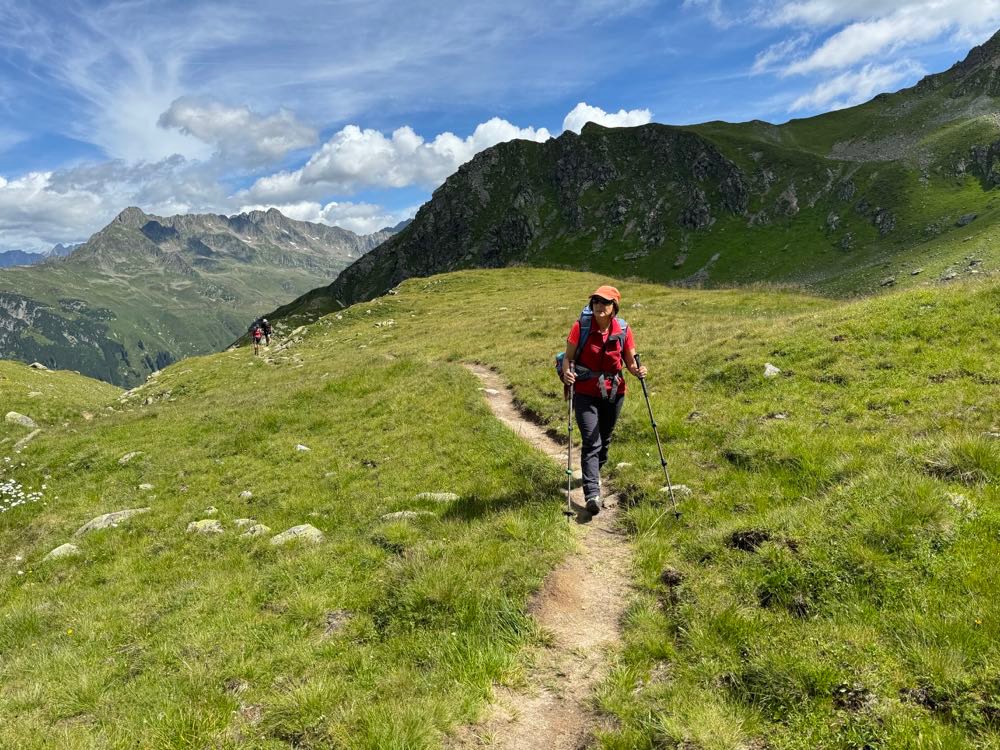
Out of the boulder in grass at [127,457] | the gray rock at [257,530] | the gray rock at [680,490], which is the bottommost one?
the gray rock at [257,530]

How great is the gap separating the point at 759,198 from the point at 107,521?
518 ft

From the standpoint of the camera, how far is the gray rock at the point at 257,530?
12.6 meters

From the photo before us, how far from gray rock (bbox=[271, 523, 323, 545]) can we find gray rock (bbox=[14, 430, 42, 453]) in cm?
1824

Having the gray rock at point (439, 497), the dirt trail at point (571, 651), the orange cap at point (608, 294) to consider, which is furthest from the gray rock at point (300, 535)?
the orange cap at point (608, 294)

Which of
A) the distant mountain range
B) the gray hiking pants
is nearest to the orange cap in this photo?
the gray hiking pants

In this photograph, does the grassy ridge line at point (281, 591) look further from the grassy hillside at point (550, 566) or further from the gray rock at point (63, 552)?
the gray rock at point (63, 552)

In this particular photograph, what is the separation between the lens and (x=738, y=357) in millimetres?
18562

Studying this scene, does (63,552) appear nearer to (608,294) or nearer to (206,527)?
(206,527)

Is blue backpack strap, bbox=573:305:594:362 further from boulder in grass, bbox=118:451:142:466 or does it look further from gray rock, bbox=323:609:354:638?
boulder in grass, bbox=118:451:142:466

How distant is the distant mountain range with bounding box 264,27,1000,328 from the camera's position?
100188mm

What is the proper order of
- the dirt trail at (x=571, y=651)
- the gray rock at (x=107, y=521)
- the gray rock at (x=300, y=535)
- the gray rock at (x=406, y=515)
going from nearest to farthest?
the dirt trail at (x=571, y=651) < the gray rock at (x=300, y=535) < the gray rock at (x=406, y=515) < the gray rock at (x=107, y=521)

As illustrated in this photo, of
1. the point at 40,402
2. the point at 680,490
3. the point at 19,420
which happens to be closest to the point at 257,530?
the point at 680,490

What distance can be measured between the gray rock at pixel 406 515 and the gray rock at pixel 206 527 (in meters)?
4.52

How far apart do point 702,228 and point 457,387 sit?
14143cm
